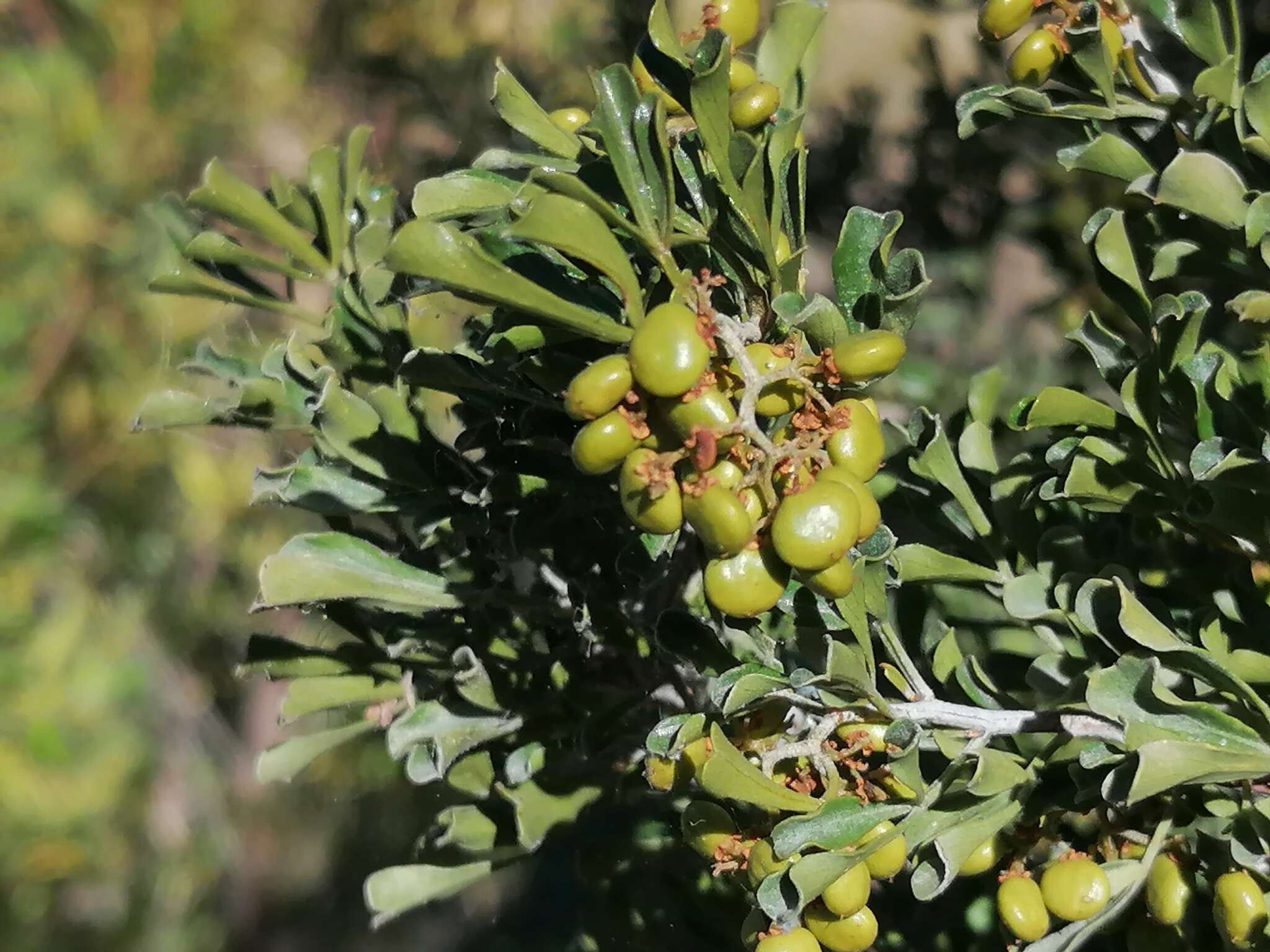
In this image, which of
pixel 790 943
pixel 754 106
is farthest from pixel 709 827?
pixel 754 106

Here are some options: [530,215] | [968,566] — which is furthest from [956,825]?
[530,215]

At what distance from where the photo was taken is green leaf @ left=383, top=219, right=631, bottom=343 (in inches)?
11.5

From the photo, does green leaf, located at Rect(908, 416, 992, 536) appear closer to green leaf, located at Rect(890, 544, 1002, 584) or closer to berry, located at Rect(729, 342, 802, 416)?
green leaf, located at Rect(890, 544, 1002, 584)

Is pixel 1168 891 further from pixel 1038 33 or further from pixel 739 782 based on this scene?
pixel 1038 33

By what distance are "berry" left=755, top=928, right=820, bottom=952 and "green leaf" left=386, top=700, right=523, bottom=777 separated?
0.54ft

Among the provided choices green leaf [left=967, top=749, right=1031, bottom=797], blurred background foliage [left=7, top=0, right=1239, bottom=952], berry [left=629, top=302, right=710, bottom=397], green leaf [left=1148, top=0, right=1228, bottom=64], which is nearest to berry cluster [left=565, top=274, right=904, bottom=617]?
berry [left=629, top=302, right=710, bottom=397]

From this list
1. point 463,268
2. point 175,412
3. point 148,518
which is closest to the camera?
point 463,268

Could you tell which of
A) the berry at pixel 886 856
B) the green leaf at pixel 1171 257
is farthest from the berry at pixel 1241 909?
the green leaf at pixel 1171 257

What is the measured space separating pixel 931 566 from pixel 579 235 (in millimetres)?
246

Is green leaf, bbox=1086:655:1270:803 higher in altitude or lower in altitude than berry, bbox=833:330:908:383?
lower

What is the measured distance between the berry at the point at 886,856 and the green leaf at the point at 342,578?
0.21 m

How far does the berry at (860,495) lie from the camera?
12.9 inches

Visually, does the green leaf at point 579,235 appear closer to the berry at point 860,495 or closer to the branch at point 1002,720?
the berry at point 860,495

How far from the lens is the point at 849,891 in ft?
1.20
